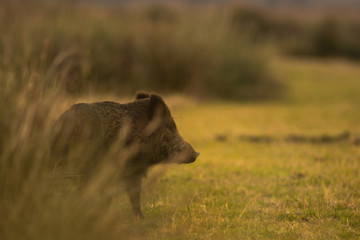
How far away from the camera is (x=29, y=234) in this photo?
6.82 ft

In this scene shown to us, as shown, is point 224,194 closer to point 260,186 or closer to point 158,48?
point 260,186

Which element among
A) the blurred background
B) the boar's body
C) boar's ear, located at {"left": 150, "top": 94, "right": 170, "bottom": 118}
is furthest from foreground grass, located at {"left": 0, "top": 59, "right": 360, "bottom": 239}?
the blurred background

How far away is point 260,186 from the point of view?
4379 millimetres

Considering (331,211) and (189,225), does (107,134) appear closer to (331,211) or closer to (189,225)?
(189,225)

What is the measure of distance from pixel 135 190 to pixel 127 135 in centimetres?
46

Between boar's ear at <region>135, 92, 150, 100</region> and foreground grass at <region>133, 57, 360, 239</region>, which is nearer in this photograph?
foreground grass at <region>133, 57, 360, 239</region>

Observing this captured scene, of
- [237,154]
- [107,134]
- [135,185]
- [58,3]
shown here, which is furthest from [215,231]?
[58,3]

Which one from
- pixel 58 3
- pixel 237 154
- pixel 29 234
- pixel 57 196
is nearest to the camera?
pixel 29 234

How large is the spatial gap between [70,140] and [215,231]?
1328 millimetres

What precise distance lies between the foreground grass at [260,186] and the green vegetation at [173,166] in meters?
0.01

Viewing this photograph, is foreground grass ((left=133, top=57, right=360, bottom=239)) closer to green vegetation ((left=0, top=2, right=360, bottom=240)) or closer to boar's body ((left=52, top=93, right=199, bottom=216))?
green vegetation ((left=0, top=2, right=360, bottom=240))

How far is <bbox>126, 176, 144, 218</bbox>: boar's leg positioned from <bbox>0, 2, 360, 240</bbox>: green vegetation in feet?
0.26

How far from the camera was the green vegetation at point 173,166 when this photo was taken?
2.36 m

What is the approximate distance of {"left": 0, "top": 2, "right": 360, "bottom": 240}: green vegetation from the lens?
2.36m
